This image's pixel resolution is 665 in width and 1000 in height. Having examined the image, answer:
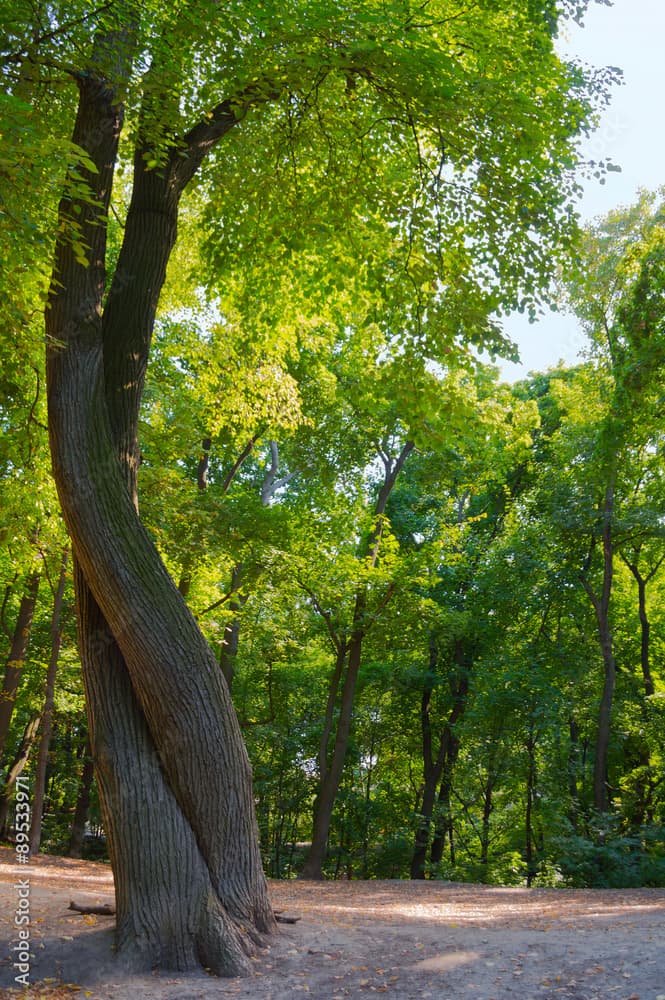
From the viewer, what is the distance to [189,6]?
240 inches

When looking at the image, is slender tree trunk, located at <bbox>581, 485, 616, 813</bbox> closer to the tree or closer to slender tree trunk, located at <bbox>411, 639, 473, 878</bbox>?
slender tree trunk, located at <bbox>411, 639, 473, 878</bbox>

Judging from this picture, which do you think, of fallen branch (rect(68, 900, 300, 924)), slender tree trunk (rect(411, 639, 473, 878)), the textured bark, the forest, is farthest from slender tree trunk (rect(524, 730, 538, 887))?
the textured bark

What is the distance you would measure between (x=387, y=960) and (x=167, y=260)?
5.75 meters

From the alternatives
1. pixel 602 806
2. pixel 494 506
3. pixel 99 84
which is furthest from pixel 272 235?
pixel 494 506

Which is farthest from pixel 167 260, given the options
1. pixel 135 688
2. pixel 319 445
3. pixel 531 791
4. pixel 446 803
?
pixel 531 791

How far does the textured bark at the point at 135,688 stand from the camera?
5441mm

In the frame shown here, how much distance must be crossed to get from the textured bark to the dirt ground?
0.87 ft

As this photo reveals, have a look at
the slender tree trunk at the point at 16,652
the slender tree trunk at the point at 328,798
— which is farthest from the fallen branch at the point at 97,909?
the slender tree trunk at the point at 16,652

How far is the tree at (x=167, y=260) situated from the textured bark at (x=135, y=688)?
14mm

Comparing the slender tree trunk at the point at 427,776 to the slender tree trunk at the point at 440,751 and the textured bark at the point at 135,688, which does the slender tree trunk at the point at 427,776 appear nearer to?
the slender tree trunk at the point at 440,751

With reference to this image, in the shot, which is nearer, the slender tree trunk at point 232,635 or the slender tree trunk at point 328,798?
A: the slender tree trunk at point 328,798

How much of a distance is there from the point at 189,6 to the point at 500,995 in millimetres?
7336

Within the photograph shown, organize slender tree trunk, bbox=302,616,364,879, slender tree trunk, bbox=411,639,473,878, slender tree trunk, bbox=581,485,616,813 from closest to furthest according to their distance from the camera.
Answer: slender tree trunk, bbox=581,485,616,813, slender tree trunk, bbox=302,616,364,879, slender tree trunk, bbox=411,639,473,878

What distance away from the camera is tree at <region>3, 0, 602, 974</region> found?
18.4 ft
